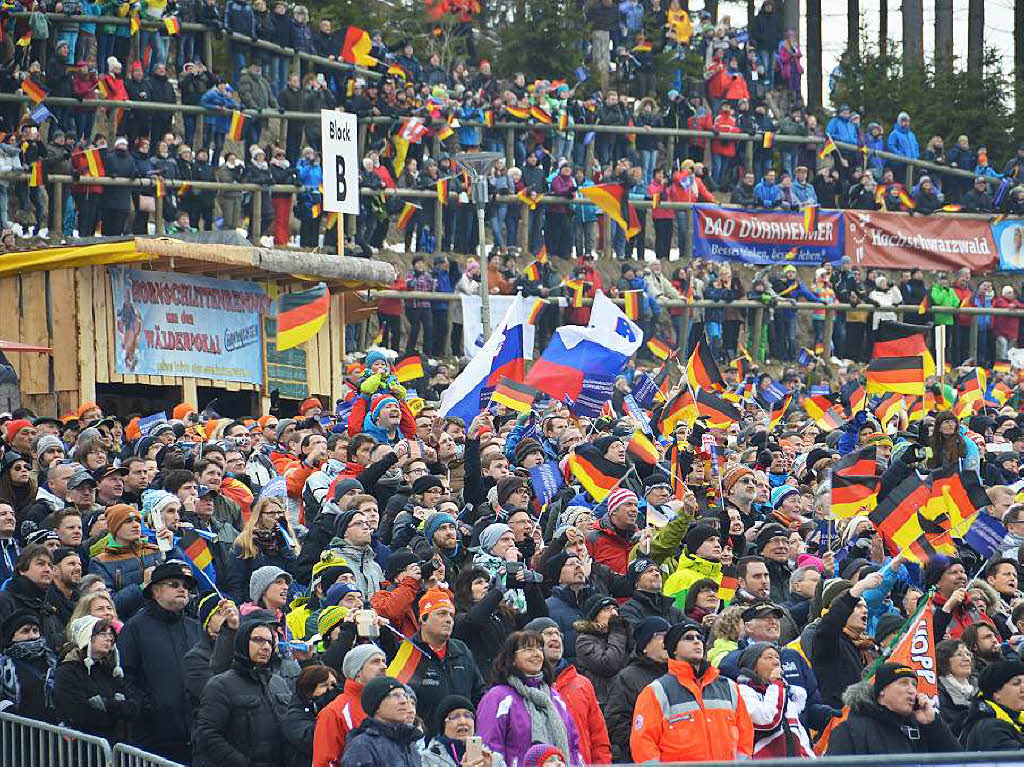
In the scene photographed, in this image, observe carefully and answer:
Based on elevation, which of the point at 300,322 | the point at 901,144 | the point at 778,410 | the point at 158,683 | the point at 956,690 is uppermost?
the point at 901,144

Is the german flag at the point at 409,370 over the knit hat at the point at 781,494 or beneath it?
over

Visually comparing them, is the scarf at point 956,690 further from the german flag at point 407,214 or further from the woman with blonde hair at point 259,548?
the german flag at point 407,214

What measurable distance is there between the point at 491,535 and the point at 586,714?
1.84 m

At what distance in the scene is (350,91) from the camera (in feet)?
101

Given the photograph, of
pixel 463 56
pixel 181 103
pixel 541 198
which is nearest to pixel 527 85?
pixel 463 56

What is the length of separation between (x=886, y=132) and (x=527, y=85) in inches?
356

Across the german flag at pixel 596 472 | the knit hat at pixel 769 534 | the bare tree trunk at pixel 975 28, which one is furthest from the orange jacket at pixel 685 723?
the bare tree trunk at pixel 975 28

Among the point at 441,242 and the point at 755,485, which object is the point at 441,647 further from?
the point at 441,242

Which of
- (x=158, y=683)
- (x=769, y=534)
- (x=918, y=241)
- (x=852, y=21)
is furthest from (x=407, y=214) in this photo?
(x=852, y=21)

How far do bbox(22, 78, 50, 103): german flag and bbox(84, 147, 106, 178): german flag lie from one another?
1.25 metres

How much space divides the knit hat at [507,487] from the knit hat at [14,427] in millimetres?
3305

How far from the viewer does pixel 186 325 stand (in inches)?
855

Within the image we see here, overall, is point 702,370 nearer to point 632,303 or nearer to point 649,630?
point 649,630

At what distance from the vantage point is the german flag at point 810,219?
109 feet
